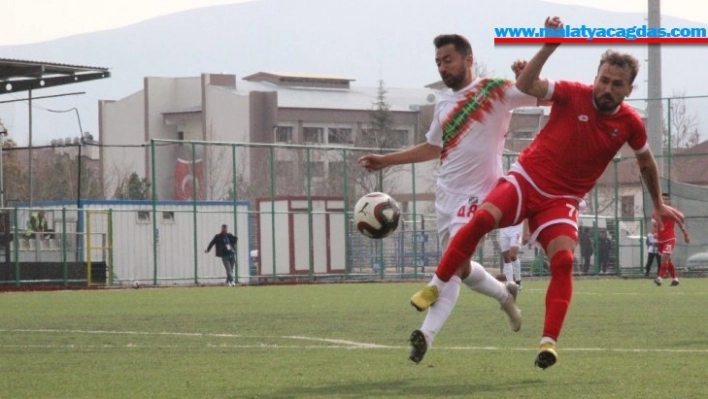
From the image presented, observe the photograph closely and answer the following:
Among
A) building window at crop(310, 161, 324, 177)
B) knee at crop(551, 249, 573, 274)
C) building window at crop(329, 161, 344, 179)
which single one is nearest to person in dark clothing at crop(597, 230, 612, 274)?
building window at crop(329, 161, 344, 179)

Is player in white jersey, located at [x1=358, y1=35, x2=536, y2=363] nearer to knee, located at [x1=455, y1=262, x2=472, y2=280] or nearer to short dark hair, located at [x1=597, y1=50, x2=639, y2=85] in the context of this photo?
knee, located at [x1=455, y1=262, x2=472, y2=280]

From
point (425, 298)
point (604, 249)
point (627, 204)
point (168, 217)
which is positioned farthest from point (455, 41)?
point (627, 204)

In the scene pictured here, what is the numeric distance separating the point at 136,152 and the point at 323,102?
46.2 ft

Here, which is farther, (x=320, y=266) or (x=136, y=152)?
(x=136, y=152)

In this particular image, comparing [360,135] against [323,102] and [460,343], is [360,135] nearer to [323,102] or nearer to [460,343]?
[323,102]

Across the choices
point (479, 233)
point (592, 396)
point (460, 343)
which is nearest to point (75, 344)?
point (460, 343)

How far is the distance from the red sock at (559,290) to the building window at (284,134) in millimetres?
85737

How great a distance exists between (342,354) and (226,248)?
2652 cm

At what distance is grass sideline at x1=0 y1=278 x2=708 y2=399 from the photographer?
791 centimetres

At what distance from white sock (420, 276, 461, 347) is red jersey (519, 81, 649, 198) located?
1.07m

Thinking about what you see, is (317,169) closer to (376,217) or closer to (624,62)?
(376,217)

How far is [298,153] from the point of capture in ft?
183

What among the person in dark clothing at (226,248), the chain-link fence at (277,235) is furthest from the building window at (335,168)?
the person in dark clothing at (226,248)

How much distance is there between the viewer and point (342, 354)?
1048cm
